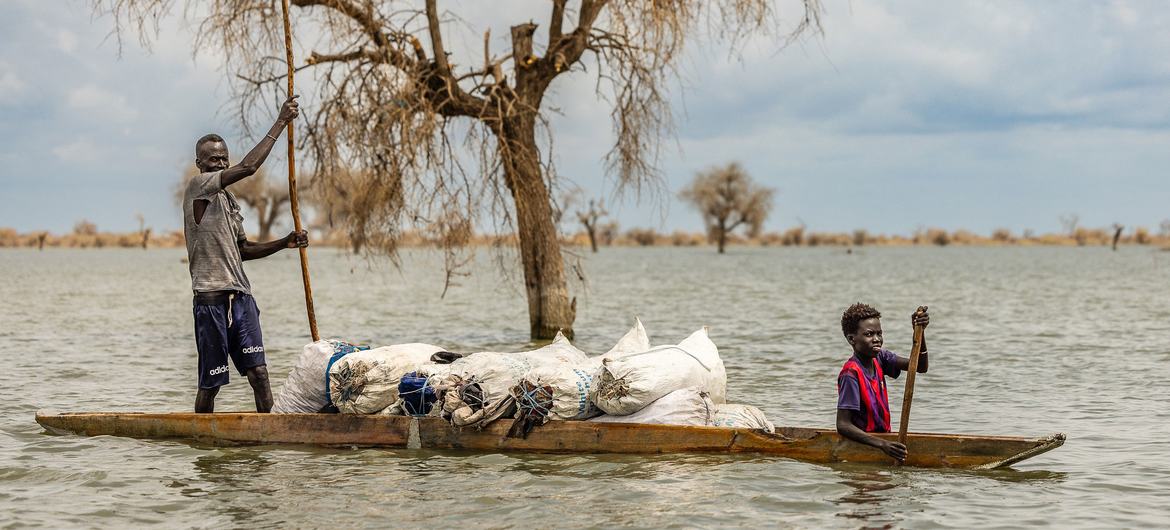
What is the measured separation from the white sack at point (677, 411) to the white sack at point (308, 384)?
201 centimetres

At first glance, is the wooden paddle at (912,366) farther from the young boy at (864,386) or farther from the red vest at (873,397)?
the red vest at (873,397)


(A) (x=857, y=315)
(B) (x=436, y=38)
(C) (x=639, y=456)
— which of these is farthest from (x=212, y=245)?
(B) (x=436, y=38)

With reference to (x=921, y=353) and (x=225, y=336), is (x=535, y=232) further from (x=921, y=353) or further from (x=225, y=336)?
(x=921, y=353)

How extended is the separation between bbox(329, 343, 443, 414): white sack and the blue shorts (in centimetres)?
59

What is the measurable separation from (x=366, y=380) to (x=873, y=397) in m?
3.38

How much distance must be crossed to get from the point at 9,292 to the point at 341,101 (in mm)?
21533

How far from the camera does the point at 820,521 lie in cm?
633

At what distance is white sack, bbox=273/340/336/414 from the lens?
323 inches

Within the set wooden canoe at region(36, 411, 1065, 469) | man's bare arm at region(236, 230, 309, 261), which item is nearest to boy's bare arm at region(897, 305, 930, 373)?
wooden canoe at region(36, 411, 1065, 469)

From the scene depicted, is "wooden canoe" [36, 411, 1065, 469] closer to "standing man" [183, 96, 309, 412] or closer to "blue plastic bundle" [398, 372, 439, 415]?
"blue plastic bundle" [398, 372, 439, 415]

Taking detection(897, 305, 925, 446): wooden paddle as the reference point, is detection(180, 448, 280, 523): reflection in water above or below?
below

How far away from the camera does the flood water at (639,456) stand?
6.53 m

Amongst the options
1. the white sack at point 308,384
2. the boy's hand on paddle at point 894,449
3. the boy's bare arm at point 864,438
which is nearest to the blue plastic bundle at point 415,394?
the white sack at point 308,384

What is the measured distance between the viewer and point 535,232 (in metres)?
15.4
